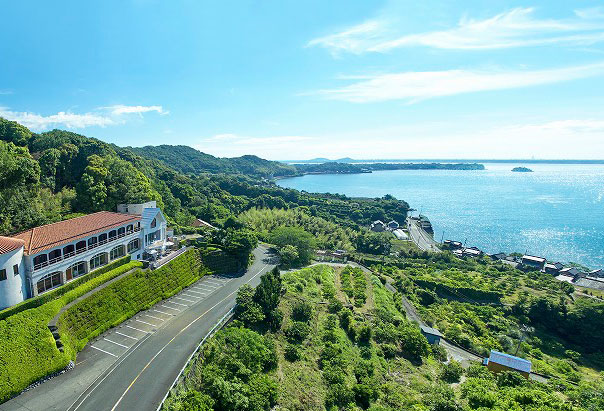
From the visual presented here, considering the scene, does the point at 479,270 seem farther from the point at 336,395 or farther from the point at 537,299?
the point at 336,395

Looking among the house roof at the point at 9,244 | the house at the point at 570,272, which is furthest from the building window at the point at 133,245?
the house at the point at 570,272

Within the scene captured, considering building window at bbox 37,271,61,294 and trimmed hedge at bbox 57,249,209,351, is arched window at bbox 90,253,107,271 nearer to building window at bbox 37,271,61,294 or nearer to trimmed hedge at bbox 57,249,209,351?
trimmed hedge at bbox 57,249,209,351

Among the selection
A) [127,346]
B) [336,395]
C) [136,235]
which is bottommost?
[336,395]

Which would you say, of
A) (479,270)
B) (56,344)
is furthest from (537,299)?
(56,344)

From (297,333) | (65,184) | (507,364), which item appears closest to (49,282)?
(297,333)

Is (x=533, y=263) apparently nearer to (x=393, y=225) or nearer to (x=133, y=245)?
(x=393, y=225)

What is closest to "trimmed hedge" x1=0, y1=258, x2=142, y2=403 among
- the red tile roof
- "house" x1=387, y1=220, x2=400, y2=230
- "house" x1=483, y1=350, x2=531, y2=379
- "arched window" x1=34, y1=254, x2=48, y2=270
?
"arched window" x1=34, y1=254, x2=48, y2=270
